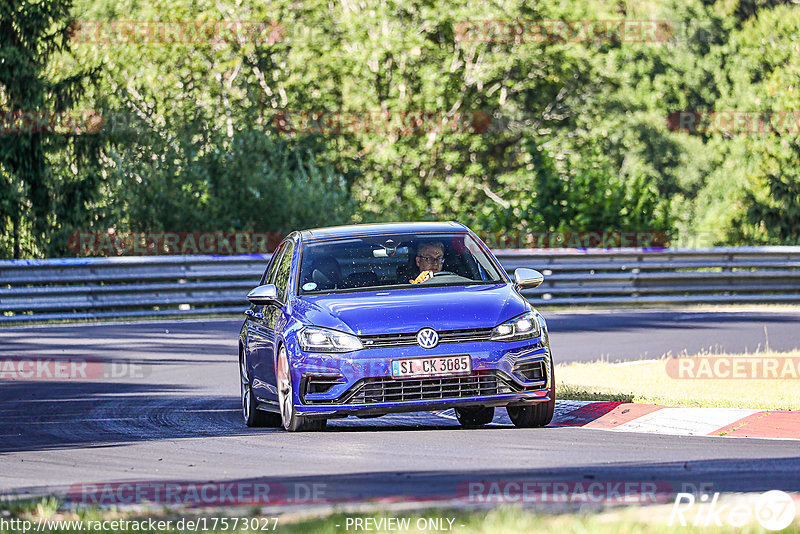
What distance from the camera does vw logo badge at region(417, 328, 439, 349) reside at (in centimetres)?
991

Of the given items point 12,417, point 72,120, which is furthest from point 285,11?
point 12,417

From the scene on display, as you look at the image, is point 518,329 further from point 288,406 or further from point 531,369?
point 288,406

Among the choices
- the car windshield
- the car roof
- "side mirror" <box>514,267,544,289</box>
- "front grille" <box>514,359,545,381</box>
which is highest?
the car roof

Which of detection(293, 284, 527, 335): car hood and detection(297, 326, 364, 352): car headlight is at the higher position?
detection(293, 284, 527, 335): car hood

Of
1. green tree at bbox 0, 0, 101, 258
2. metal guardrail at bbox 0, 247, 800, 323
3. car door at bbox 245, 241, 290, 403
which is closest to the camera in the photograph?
car door at bbox 245, 241, 290, 403

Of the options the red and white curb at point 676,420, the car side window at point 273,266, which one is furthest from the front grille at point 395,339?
the car side window at point 273,266

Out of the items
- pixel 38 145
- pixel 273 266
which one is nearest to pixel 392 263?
pixel 273 266

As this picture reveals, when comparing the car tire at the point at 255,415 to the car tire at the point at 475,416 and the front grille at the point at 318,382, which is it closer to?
the front grille at the point at 318,382

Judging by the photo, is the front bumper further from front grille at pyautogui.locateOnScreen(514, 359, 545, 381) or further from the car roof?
the car roof

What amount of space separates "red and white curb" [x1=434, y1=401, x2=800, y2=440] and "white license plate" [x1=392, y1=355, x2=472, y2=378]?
49.8 inches

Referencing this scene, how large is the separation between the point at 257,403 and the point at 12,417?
232 centimetres

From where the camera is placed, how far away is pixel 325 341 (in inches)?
395

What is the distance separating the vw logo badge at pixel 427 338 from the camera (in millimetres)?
9906

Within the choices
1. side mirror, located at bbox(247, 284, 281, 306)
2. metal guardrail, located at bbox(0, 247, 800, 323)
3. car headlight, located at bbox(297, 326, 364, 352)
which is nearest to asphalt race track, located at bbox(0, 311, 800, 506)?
car headlight, located at bbox(297, 326, 364, 352)
